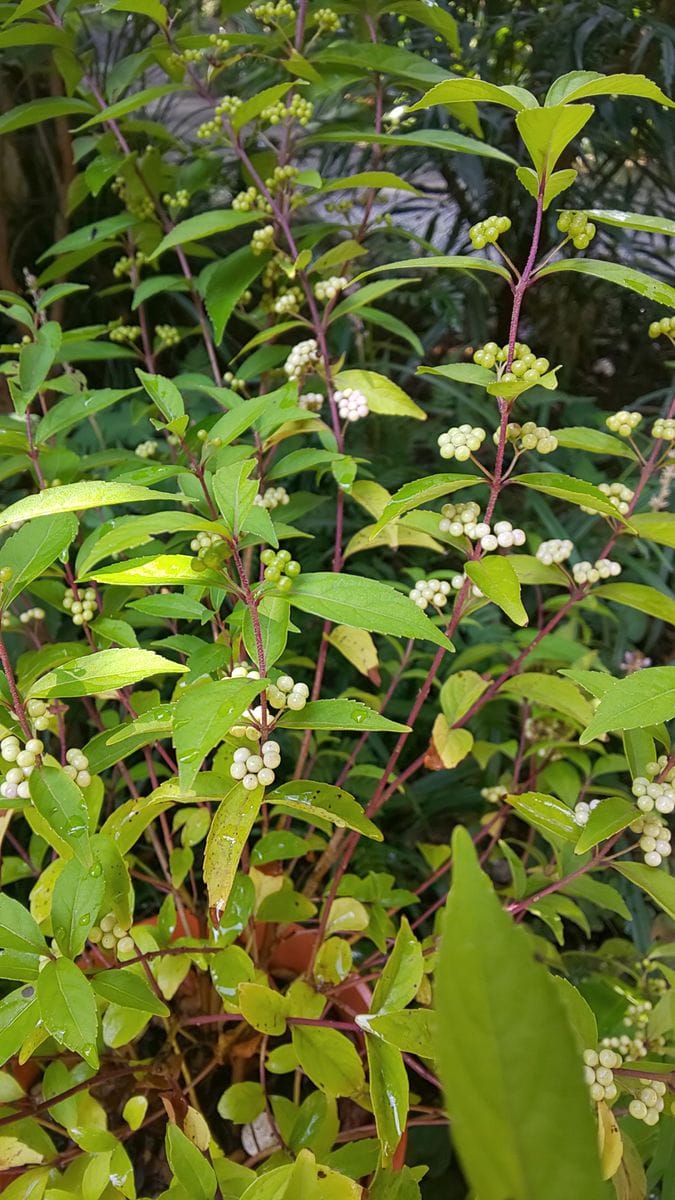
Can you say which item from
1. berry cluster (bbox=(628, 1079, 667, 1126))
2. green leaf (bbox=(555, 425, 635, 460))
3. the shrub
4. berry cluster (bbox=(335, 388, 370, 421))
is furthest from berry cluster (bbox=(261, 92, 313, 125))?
berry cluster (bbox=(628, 1079, 667, 1126))

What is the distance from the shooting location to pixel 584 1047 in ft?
1.15

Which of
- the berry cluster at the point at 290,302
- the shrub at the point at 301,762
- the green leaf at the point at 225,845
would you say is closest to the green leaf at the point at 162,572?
the shrub at the point at 301,762

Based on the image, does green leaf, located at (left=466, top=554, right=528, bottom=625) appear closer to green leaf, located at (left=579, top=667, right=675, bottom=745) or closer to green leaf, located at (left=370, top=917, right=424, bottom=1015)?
green leaf, located at (left=579, top=667, right=675, bottom=745)

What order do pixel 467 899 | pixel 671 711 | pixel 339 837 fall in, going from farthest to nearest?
pixel 339 837 < pixel 671 711 < pixel 467 899

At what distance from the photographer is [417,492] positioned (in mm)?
336

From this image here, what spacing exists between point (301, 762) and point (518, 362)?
0.36m

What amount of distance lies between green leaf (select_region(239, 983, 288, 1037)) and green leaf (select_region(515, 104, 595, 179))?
0.44 meters

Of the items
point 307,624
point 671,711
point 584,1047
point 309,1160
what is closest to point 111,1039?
point 309,1160

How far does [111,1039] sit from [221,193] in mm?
1223

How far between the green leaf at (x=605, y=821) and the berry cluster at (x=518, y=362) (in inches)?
8.0

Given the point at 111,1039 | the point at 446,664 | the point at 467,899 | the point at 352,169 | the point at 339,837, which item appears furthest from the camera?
the point at 352,169

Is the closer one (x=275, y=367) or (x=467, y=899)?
(x=467, y=899)

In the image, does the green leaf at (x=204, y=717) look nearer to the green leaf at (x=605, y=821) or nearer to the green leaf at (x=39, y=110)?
the green leaf at (x=605, y=821)

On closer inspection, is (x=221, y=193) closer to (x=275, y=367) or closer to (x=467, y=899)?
(x=275, y=367)
